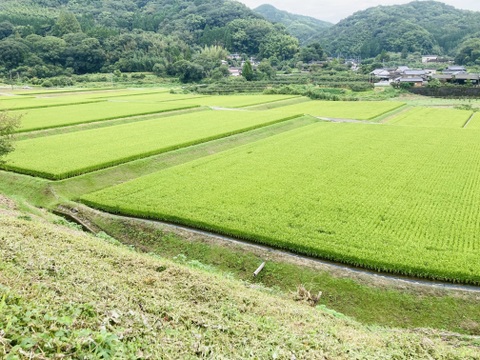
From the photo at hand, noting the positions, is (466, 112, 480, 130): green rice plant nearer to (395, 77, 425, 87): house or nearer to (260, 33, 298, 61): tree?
(395, 77, 425, 87): house

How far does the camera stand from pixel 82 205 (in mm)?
17875

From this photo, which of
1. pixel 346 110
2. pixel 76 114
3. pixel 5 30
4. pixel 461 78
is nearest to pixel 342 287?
pixel 76 114

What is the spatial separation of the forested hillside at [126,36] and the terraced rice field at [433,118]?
52.1 m

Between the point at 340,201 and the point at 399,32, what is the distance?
148m

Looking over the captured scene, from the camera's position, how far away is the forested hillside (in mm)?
92375

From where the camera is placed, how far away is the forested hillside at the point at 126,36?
9238 cm

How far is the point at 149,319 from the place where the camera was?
599cm

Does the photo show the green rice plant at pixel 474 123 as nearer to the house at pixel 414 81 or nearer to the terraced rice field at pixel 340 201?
the terraced rice field at pixel 340 201

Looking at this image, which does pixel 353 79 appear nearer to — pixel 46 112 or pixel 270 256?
pixel 46 112

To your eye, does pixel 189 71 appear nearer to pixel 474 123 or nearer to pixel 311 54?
pixel 311 54

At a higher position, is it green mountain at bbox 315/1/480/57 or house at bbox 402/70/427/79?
green mountain at bbox 315/1/480/57

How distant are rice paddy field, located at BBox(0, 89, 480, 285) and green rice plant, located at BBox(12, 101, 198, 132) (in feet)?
1.14

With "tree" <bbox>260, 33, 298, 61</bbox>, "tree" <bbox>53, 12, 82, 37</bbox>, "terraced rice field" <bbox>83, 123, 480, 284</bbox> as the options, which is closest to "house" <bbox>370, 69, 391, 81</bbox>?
"tree" <bbox>260, 33, 298, 61</bbox>

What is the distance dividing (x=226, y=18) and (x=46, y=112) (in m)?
134
